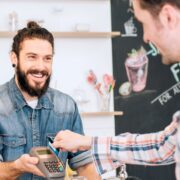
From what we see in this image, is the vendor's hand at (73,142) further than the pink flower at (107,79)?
No

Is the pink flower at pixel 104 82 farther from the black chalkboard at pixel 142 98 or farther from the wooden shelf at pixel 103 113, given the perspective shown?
the wooden shelf at pixel 103 113

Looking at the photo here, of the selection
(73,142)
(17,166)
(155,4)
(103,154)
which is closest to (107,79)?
(17,166)

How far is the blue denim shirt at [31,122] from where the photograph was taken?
2186 mm

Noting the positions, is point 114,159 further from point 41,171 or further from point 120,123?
point 120,123

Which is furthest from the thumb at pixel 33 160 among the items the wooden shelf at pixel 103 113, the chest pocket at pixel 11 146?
the wooden shelf at pixel 103 113

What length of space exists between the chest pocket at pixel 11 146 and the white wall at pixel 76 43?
120cm

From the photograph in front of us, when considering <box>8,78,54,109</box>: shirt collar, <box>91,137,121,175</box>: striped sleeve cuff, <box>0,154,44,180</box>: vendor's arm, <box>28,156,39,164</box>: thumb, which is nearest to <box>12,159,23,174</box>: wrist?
<box>0,154,44,180</box>: vendor's arm

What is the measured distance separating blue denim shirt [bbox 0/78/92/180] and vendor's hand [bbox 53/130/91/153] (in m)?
0.73

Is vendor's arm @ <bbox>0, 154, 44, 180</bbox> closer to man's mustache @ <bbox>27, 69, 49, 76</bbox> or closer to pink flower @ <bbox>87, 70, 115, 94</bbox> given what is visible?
man's mustache @ <bbox>27, 69, 49, 76</bbox>

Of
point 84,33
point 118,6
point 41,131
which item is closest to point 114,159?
point 41,131

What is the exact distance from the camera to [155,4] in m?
1.07

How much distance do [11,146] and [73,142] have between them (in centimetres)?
85

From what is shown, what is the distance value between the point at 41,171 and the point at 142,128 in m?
1.71

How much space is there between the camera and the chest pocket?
2170mm
